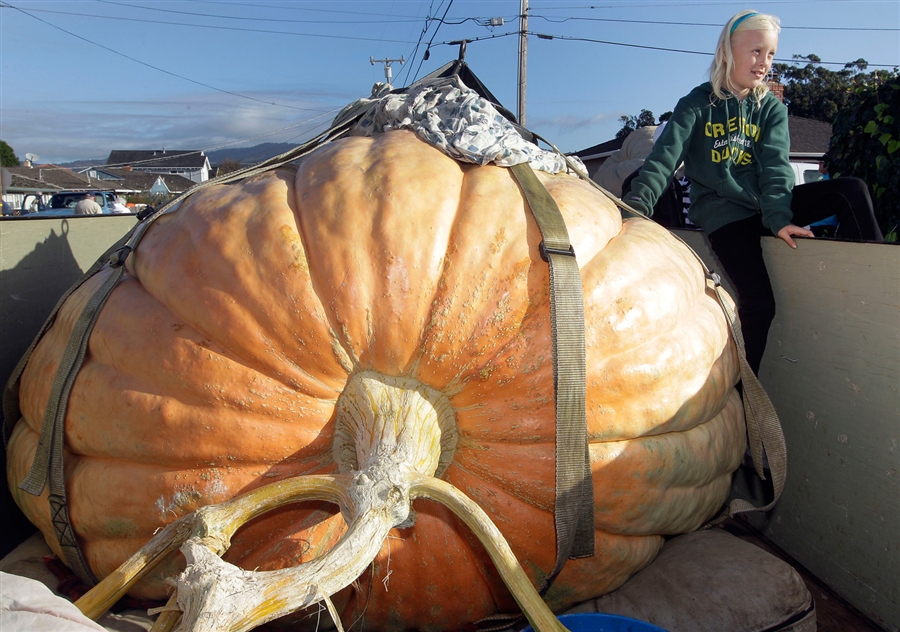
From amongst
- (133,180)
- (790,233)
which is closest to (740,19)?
(790,233)

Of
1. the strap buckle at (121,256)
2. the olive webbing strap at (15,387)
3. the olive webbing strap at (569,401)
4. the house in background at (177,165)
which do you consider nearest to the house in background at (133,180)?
the house in background at (177,165)

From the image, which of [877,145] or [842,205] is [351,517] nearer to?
[842,205]

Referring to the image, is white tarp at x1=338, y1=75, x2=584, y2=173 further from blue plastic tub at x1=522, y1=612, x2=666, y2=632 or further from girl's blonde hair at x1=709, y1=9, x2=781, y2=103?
blue plastic tub at x1=522, y1=612, x2=666, y2=632

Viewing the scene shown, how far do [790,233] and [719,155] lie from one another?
683mm

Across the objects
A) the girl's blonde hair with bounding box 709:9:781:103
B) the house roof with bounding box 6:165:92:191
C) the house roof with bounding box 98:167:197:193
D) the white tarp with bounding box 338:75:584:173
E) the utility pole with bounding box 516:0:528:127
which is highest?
the utility pole with bounding box 516:0:528:127

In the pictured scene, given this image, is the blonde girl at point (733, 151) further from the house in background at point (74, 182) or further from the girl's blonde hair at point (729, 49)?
the house in background at point (74, 182)

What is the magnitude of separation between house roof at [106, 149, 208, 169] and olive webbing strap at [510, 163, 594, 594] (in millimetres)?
76057

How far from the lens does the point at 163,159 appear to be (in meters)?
73.2

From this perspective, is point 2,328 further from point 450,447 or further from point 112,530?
point 450,447

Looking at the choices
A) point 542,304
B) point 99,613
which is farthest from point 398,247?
point 99,613

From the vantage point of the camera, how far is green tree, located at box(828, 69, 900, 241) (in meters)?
4.71

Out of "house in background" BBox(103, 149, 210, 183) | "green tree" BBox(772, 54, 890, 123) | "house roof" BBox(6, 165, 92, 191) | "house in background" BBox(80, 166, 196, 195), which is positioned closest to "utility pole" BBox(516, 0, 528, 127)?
"green tree" BBox(772, 54, 890, 123)

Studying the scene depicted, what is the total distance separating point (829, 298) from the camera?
2117mm

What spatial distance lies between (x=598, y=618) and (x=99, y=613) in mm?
1107
